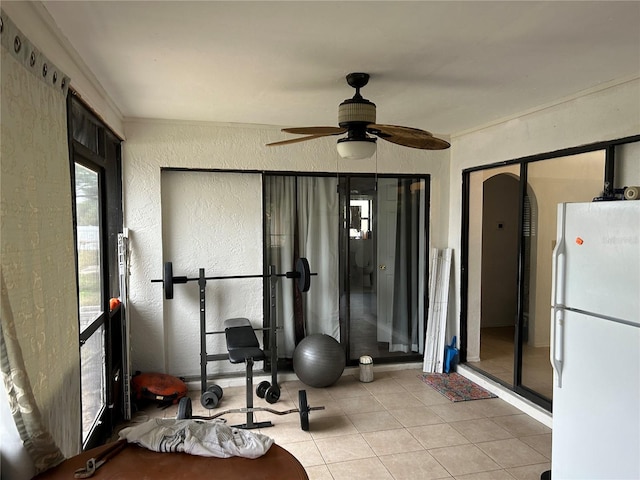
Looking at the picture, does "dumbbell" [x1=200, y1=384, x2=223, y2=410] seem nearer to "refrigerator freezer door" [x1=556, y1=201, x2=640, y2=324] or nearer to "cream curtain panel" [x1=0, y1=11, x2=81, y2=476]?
"cream curtain panel" [x1=0, y1=11, x2=81, y2=476]

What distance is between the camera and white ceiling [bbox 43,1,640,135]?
6.08 feet

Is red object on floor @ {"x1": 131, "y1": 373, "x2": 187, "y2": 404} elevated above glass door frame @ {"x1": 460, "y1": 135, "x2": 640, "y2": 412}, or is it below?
below

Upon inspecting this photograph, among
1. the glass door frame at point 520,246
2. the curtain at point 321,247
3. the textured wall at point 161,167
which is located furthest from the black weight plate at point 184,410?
the glass door frame at point 520,246

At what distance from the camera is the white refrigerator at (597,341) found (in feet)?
6.56

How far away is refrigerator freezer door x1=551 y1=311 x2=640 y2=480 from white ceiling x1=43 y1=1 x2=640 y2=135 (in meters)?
1.40

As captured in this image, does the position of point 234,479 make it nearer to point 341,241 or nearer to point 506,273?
point 341,241

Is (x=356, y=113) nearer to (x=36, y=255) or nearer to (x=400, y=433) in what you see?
(x=36, y=255)

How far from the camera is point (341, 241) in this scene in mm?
4480

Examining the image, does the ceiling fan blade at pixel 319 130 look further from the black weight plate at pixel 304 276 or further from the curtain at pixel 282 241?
the curtain at pixel 282 241

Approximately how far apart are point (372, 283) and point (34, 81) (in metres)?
3.58

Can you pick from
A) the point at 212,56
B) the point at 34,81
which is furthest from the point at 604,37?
the point at 34,81

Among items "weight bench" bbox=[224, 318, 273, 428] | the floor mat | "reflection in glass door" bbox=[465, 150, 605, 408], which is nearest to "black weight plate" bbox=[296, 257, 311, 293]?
"weight bench" bbox=[224, 318, 273, 428]

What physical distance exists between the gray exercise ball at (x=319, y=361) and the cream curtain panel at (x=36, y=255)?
229 cm

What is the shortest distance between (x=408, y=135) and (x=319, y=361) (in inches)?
88.8
